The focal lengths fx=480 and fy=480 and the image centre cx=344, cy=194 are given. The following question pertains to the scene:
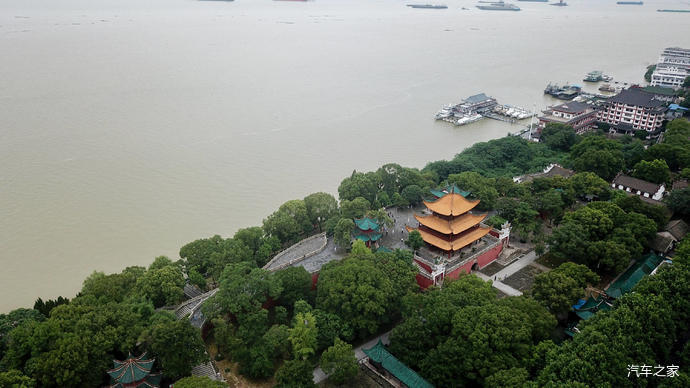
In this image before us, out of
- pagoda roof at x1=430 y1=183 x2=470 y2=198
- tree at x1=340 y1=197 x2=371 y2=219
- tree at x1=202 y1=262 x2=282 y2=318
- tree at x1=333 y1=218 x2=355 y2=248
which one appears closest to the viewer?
tree at x1=202 y1=262 x2=282 y2=318

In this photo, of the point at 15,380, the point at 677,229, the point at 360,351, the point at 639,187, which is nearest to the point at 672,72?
the point at 639,187

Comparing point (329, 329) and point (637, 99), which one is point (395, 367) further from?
point (637, 99)

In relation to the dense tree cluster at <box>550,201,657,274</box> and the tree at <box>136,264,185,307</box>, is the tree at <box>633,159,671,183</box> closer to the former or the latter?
the dense tree cluster at <box>550,201,657,274</box>

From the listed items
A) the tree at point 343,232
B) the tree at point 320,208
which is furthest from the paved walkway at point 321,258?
the tree at point 320,208

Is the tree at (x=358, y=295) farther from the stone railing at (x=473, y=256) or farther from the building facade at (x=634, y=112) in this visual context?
the building facade at (x=634, y=112)

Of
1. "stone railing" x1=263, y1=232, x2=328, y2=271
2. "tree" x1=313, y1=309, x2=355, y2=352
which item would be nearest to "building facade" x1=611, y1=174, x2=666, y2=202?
"stone railing" x1=263, y1=232, x2=328, y2=271

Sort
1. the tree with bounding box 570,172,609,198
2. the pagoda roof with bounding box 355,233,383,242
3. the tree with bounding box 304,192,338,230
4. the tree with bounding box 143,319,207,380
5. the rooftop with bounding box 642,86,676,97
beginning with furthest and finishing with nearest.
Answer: the rooftop with bounding box 642,86,676,97, the tree with bounding box 570,172,609,198, the tree with bounding box 304,192,338,230, the pagoda roof with bounding box 355,233,383,242, the tree with bounding box 143,319,207,380
